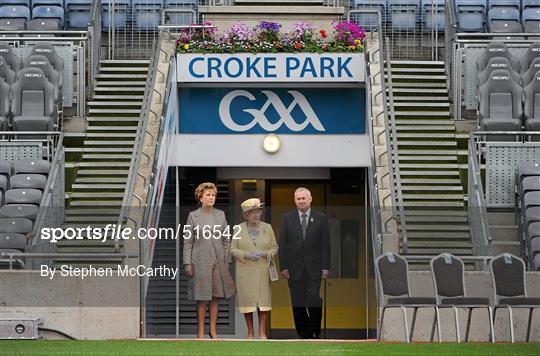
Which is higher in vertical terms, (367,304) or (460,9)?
(460,9)

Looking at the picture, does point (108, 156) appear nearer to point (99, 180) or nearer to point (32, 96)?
point (99, 180)

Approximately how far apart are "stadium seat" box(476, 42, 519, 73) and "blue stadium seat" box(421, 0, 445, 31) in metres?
2.62

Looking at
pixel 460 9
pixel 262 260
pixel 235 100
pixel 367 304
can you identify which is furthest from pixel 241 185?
pixel 262 260

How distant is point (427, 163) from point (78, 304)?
24.8 feet

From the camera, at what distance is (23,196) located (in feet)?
74.1

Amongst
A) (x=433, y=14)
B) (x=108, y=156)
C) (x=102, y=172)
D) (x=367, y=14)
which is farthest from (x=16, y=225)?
(x=433, y=14)

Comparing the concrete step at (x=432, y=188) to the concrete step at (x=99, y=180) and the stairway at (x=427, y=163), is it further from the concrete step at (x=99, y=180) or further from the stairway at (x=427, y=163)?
the concrete step at (x=99, y=180)

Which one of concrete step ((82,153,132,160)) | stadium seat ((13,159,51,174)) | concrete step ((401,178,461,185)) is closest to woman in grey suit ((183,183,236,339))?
stadium seat ((13,159,51,174))

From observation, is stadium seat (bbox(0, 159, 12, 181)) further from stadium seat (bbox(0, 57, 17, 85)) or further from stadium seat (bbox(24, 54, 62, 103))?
stadium seat (bbox(0, 57, 17, 85))

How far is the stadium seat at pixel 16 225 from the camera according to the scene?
21.7 meters

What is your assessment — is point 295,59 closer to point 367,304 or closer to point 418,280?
point 367,304

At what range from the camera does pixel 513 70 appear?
25422 millimetres

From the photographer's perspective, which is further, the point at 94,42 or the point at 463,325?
the point at 94,42

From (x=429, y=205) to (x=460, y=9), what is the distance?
6.90 m
